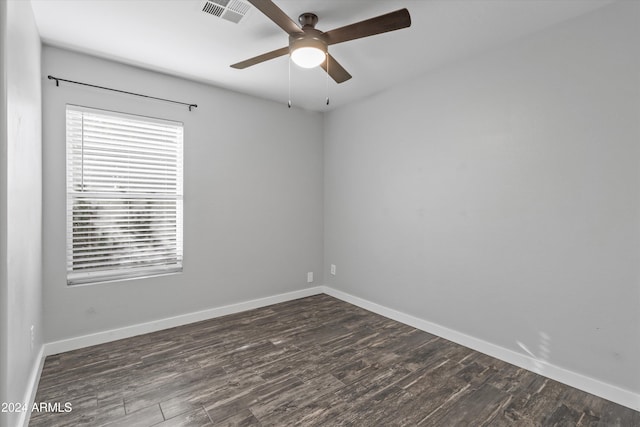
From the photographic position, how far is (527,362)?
8.07 ft

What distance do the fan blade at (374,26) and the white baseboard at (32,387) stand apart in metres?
2.84

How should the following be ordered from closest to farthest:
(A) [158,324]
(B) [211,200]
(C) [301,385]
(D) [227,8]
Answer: (D) [227,8] → (C) [301,385] → (A) [158,324] → (B) [211,200]

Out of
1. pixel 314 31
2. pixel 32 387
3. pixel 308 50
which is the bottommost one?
pixel 32 387

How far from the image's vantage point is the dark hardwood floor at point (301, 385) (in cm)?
190

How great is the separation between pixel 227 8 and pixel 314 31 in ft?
2.11

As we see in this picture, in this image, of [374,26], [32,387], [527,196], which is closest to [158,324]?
[32,387]

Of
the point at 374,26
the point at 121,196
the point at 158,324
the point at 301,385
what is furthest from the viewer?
the point at 158,324

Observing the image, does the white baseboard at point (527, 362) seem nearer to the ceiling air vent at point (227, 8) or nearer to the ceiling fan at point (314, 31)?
the ceiling fan at point (314, 31)

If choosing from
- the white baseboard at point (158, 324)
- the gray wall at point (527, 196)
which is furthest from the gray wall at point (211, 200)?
the gray wall at point (527, 196)

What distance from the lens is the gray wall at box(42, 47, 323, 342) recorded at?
2.67 m

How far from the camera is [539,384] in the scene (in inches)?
89.0

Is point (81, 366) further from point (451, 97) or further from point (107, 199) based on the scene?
point (451, 97)

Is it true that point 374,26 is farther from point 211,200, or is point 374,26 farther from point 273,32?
point 211,200

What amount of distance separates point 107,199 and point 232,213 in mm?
1229
